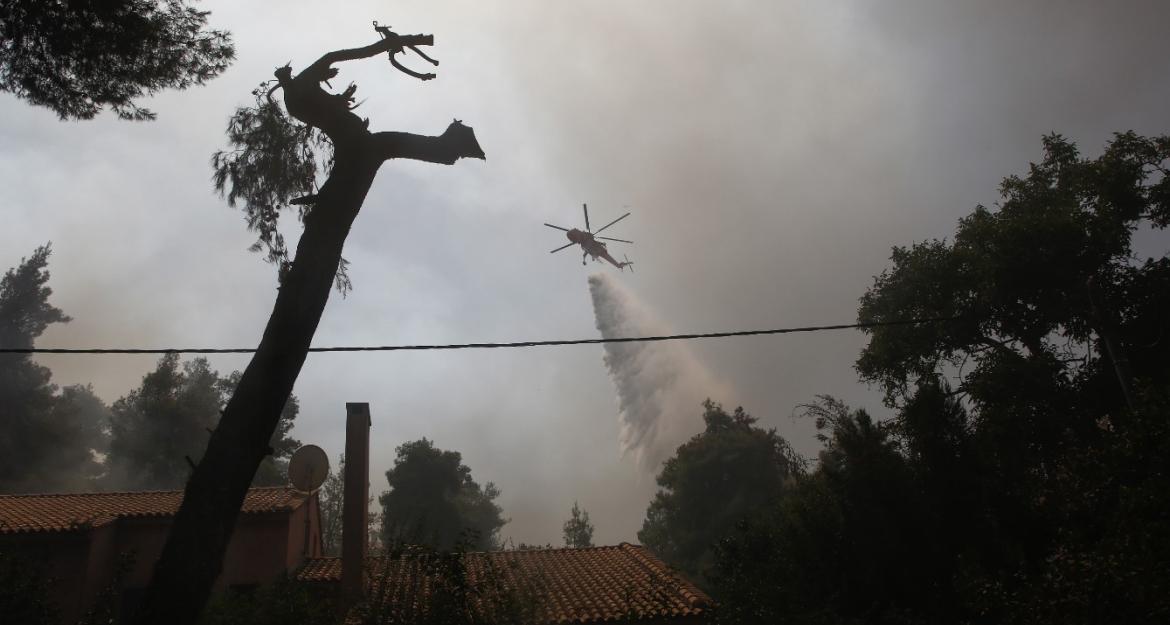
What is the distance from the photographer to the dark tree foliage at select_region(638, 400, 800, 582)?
52125 mm

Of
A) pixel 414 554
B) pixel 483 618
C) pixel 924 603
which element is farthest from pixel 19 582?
pixel 924 603

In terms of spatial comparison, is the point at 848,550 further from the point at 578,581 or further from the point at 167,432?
the point at 167,432

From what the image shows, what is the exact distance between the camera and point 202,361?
212 feet

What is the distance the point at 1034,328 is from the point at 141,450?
56.2 metres

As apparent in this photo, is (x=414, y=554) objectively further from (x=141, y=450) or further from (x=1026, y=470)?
(x=141, y=450)

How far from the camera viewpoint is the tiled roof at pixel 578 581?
46.5 ft

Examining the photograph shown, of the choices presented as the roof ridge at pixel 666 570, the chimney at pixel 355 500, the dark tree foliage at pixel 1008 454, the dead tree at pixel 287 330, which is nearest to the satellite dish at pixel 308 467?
the chimney at pixel 355 500

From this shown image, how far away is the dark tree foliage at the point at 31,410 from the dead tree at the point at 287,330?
53.0 m

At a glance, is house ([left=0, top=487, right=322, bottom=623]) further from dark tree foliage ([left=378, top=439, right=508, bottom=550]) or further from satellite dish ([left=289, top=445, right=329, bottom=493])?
dark tree foliage ([left=378, top=439, right=508, bottom=550])

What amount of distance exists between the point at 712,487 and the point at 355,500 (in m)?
39.7

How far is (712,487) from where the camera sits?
179ft

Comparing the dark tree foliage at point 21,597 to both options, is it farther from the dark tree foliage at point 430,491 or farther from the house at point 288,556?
the dark tree foliage at point 430,491

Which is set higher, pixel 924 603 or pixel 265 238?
pixel 265 238

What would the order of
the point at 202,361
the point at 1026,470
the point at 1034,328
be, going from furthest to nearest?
the point at 202,361
the point at 1034,328
the point at 1026,470
